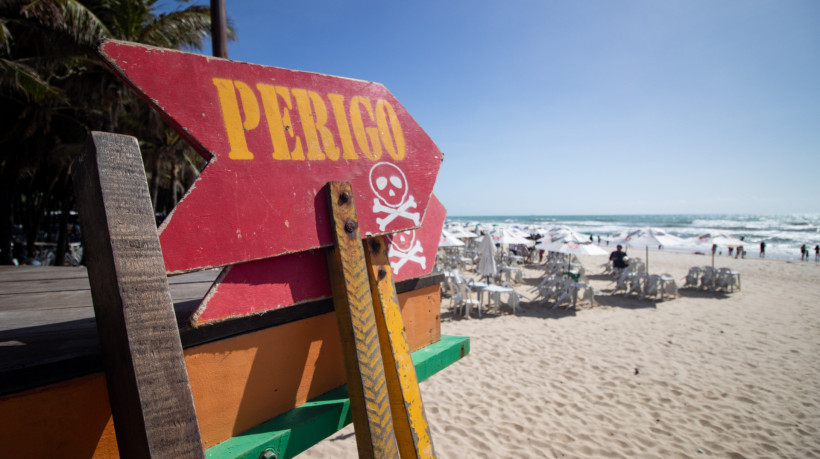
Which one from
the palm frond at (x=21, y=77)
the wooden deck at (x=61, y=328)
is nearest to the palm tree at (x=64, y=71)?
the palm frond at (x=21, y=77)

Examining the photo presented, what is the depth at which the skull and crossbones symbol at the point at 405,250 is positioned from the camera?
1.49 meters

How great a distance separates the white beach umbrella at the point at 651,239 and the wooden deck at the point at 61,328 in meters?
13.3

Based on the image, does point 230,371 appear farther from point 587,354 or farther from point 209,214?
point 587,354

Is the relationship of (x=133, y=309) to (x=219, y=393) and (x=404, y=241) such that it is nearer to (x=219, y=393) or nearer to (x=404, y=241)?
(x=219, y=393)

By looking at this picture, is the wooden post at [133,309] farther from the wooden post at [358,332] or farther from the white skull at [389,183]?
the white skull at [389,183]

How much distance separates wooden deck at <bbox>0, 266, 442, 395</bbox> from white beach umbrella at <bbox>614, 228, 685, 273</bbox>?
1331 centimetres

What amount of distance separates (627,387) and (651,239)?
355 inches

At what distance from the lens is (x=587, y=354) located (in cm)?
673

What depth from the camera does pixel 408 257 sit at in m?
1.54

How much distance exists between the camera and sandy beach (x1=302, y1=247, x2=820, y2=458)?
13.8 ft

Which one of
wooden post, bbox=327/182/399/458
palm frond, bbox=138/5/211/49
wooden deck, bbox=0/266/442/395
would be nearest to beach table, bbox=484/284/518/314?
wooden deck, bbox=0/266/442/395

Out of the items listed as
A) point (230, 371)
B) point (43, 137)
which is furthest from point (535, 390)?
point (43, 137)

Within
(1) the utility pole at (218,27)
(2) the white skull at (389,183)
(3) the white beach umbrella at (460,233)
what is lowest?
(3) the white beach umbrella at (460,233)

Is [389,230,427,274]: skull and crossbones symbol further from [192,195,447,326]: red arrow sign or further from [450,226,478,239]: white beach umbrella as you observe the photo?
[450,226,478,239]: white beach umbrella
